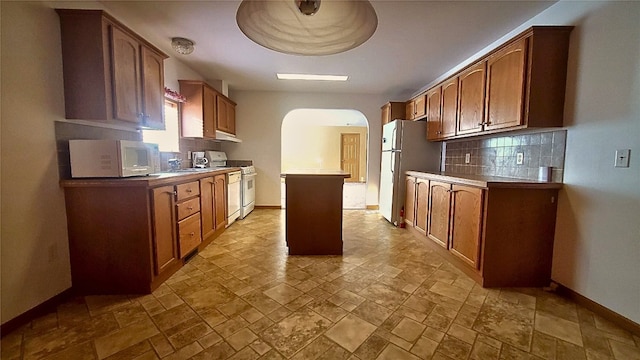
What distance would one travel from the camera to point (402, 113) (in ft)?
15.4

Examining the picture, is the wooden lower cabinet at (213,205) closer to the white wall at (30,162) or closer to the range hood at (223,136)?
the range hood at (223,136)

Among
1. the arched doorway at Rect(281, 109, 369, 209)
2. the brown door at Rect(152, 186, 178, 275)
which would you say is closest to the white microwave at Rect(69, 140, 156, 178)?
the brown door at Rect(152, 186, 178, 275)

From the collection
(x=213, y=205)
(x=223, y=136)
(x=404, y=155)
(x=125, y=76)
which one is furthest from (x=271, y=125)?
(x=125, y=76)

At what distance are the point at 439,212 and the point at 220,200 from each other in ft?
9.30

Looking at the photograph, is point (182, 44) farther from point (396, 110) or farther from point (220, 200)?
point (396, 110)

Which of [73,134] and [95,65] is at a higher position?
[95,65]

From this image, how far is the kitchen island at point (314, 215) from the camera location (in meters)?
2.94

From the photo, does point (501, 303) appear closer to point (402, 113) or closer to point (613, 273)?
point (613, 273)

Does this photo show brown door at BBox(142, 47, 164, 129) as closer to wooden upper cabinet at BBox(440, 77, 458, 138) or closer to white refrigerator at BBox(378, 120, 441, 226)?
white refrigerator at BBox(378, 120, 441, 226)

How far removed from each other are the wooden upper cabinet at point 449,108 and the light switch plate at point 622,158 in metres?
1.52

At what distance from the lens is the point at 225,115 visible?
4547mm

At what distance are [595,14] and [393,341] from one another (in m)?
2.70

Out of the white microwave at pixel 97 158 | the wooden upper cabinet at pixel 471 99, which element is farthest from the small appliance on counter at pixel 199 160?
the wooden upper cabinet at pixel 471 99

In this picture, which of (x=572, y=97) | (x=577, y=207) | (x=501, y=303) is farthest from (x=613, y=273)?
(x=572, y=97)
